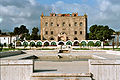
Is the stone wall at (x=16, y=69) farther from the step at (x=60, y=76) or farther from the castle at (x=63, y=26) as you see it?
the castle at (x=63, y=26)

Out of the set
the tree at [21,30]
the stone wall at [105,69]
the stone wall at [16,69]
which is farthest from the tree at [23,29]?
the stone wall at [105,69]

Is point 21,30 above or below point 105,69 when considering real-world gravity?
above

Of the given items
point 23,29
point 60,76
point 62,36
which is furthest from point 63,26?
point 60,76

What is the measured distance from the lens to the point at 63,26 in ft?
159

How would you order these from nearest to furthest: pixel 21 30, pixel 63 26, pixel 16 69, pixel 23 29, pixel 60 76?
1. pixel 60 76
2. pixel 16 69
3. pixel 63 26
4. pixel 21 30
5. pixel 23 29

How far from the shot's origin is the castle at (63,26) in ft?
158

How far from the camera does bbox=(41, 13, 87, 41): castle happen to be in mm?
48094

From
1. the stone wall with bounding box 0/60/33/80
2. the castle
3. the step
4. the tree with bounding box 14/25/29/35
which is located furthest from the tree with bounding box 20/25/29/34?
the step

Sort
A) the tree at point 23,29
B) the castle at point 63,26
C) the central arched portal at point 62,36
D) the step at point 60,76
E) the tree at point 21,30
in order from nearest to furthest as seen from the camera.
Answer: the step at point 60,76 < the central arched portal at point 62,36 < the castle at point 63,26 < the tree at point 21,30 < the tree at point 23,29

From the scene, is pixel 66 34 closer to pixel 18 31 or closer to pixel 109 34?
pixel 109 34

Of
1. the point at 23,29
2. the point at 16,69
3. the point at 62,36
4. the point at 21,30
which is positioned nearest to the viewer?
the point at 16,69

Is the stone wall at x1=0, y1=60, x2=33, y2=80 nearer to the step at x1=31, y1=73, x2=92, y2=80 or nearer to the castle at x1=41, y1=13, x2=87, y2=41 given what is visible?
the step at x1=31, y1=73, x2=92, y2=80

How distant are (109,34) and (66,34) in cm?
1483

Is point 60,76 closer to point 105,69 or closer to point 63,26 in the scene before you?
point 105,69
